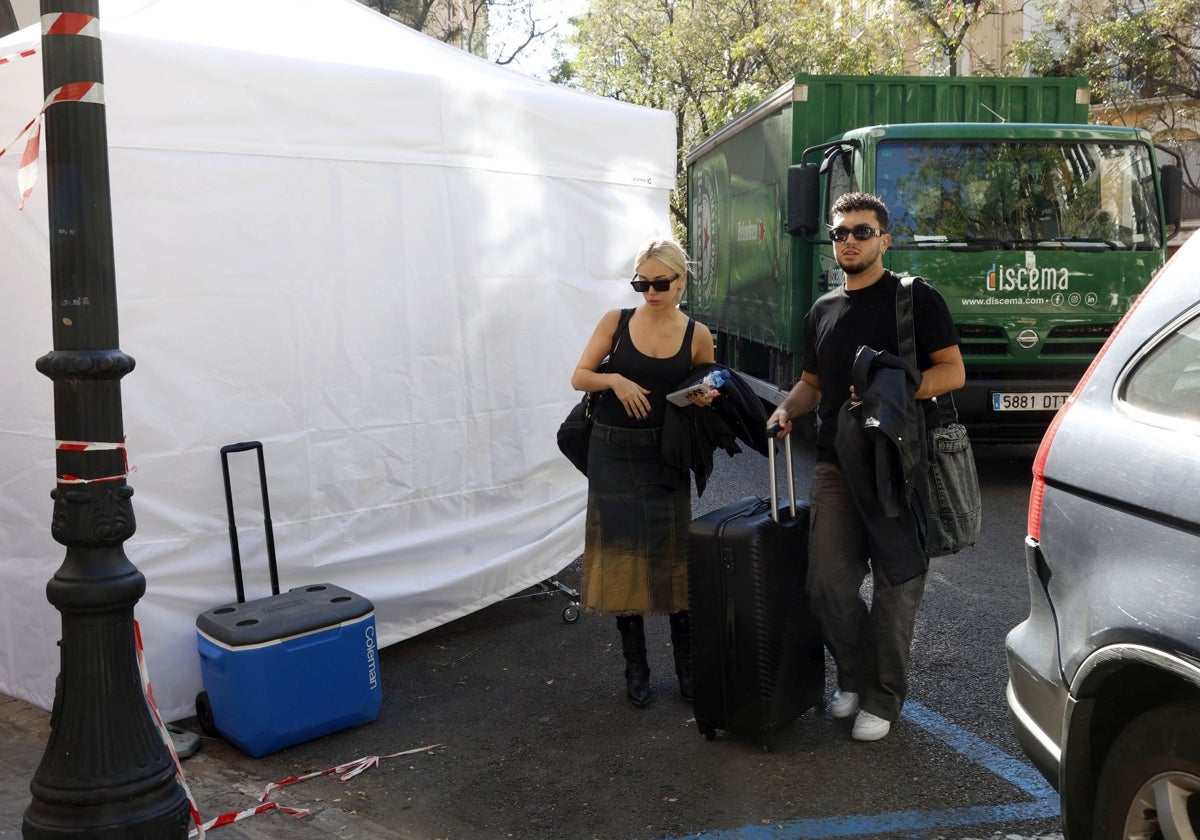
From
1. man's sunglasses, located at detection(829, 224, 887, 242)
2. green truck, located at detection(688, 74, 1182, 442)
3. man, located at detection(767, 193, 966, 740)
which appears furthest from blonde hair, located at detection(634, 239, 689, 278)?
green truck, located at detection(688, 74, 1182, 442)

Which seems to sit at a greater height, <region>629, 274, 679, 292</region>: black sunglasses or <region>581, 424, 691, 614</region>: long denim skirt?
<region>629, 274, 679, 292</region>: black sunglasses

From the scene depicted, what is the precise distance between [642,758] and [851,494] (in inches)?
46.1

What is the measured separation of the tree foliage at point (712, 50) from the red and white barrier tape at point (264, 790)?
20306 millimetres

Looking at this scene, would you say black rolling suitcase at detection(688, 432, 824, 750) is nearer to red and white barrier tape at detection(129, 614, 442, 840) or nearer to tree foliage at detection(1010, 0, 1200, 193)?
red and white barrier tape at detection(129, 614, 442, 840)

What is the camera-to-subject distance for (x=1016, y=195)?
8.89m

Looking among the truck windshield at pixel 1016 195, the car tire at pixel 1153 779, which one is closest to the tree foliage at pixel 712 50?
the truck windshield at pixel 1016 195

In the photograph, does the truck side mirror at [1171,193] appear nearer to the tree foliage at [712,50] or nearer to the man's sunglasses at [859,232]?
the man's sunglasses at [859,232]

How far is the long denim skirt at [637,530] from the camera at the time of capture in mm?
4656

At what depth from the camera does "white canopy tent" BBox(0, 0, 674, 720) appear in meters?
4.48

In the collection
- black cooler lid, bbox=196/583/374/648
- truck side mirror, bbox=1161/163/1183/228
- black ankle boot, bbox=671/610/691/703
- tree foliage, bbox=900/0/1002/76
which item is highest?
tree foliage, bbox=900/0/1002/76

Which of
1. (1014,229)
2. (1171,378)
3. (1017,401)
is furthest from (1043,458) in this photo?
(1014,229)

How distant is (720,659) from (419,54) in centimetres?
312

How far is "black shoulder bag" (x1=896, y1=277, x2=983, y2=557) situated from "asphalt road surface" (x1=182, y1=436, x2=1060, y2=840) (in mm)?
753

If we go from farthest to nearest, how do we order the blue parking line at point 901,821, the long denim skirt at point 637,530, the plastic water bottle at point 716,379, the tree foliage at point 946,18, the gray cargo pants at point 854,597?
the tree foliage at point 946,18
the long denim skirt at point 637,530
the plastic water bottle at point 716,379
the gray cargo pants at point 854,597
the blue parking line at point 901,821
